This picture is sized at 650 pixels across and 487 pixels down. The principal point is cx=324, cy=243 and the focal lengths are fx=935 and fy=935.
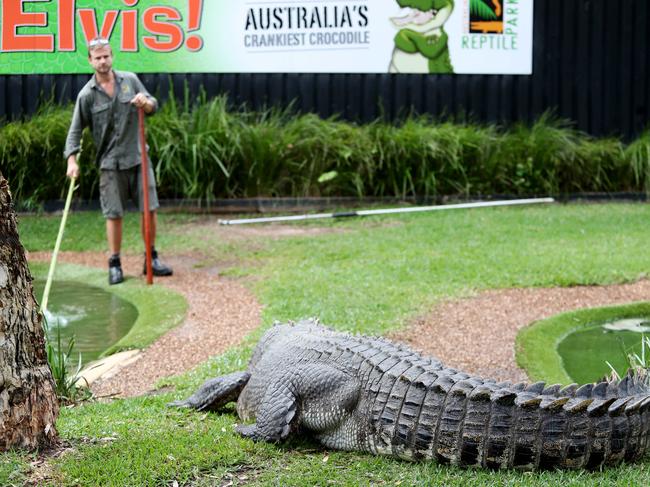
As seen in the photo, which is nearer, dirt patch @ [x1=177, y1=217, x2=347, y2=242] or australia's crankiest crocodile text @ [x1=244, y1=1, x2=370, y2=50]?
dirt patch @ [x1=177, y1=217, x2=347, y2=242]

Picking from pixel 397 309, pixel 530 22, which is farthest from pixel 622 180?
pixel 397 309

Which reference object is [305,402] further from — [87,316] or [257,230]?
[257,230]

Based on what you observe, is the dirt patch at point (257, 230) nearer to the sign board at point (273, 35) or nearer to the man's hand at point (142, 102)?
the man's hand at point (142, 102)

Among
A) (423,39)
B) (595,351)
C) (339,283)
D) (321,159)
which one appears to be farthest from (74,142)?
(423,39)

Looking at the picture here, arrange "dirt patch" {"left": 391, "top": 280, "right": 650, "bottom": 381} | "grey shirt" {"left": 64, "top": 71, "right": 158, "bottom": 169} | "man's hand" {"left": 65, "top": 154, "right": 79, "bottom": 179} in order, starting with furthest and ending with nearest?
"grey shirt" {"left": 64, "top": 71, "right": 158, "bottom": 169}, "man's hand" {"left": 65, "top": 154, "right": 79, "bottom": 179}, "dirt patch" {"left": 391, "top": 280, "right": 650, "bottom": 381}

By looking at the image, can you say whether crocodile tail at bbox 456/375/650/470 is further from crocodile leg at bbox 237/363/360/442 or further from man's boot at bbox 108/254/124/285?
man's boot at bbox 108/254/124/285

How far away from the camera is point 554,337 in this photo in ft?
18.3

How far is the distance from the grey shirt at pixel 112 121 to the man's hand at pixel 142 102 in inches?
2.7

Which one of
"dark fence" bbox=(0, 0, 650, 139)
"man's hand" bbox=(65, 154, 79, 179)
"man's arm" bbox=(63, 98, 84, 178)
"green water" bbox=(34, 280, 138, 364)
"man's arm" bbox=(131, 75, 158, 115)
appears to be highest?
"dark fence" bbox=(0, 0, 650, 139)

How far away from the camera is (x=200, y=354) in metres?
5.41

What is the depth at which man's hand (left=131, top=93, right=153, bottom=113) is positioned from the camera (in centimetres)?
724

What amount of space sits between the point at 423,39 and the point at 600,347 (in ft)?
23.9

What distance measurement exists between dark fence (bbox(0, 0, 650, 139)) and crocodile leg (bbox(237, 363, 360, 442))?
27.6 feet

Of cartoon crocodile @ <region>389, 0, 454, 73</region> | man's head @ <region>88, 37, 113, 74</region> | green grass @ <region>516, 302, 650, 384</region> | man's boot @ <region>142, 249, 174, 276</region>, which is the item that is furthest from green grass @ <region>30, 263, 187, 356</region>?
cartoon crocodile @ <region>389, 0, 454, 73</region>
